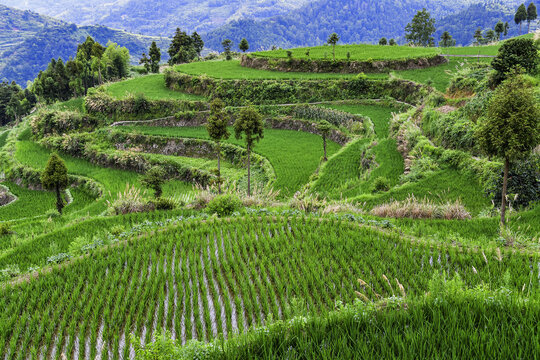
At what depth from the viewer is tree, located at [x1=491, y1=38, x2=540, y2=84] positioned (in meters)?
17.9

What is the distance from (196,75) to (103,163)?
24787 millimetres

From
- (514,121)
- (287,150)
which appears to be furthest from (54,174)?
(514,121)

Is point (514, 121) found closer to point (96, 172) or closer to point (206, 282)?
point (206, 282)

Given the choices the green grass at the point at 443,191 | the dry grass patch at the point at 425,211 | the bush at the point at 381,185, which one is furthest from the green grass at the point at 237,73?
the dry grass patch at the point at 425,211

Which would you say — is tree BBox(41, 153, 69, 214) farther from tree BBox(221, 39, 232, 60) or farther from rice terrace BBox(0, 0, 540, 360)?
tree BBox(221, 39, 232, 60)

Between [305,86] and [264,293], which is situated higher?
[305,86]

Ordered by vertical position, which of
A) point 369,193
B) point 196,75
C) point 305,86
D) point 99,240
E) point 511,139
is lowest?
point 369,193

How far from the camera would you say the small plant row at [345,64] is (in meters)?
45.2

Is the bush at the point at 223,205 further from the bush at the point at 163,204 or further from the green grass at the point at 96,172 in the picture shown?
the green grass at the point at 96,172

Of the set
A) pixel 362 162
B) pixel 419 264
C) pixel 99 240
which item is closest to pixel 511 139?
pixel 419 264

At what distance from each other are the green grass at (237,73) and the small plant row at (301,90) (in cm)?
220

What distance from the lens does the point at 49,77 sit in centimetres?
6322

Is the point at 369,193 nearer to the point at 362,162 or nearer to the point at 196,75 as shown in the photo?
the point at 362,162

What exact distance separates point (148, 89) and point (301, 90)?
86.2 feet
